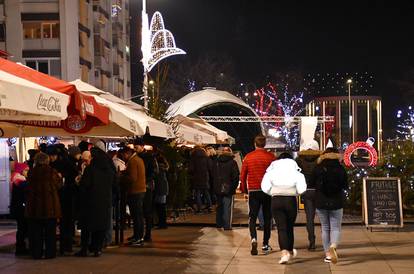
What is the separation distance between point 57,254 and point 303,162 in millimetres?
4537

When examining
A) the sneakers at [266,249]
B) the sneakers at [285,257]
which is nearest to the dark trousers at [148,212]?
the sneakers at [266,249]

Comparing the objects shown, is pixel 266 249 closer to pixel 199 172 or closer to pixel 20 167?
pixel 20 167

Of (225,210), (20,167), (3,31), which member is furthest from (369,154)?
(3,31)

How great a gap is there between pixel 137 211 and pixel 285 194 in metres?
3.00

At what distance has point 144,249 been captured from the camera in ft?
38.9

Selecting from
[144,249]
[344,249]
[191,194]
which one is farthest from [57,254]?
[191,194]

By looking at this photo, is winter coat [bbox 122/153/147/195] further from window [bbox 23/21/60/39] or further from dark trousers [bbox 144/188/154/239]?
window [bbox 23/21/60/39]

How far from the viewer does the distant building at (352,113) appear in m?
75.3

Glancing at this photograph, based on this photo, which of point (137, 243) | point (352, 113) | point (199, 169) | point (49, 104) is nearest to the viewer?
point (49, 104)

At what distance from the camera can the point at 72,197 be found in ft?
37.1

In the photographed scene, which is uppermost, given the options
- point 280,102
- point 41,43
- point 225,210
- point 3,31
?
point 3,31

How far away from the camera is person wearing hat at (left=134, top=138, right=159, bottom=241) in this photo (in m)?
12.7

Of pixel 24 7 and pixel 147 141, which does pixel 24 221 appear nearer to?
pixel 147 141

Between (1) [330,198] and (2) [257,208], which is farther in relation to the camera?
(2) [257,208]
